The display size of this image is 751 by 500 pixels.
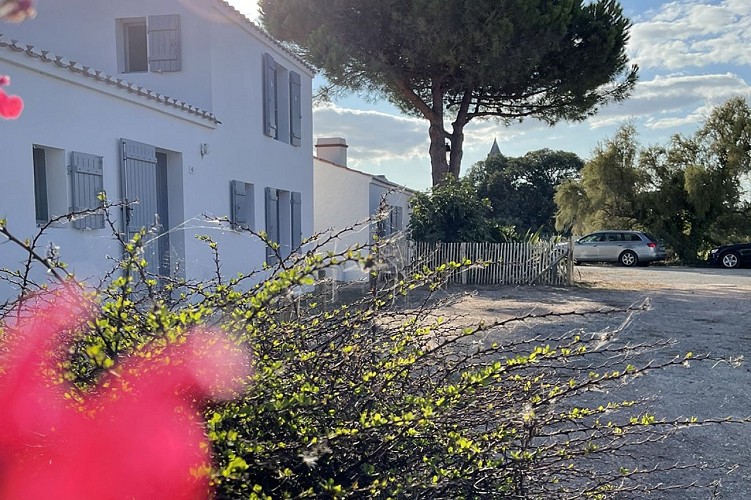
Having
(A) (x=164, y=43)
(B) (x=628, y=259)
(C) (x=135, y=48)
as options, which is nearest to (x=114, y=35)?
(C) (x=135, y=48)

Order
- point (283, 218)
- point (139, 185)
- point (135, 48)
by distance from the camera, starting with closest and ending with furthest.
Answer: point (139, 185) → point (135, 48) → point (283, 218)

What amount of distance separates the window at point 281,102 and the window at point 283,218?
39.4 inches

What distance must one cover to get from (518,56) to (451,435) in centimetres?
1383

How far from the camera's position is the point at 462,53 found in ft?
46.1

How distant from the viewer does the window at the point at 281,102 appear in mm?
9724

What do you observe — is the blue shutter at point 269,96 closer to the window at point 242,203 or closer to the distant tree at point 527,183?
the window at point 242,203

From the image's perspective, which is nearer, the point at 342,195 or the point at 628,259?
the point at 342,195

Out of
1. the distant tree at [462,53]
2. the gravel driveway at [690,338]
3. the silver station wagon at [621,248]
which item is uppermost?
the distant tree at [462,53]

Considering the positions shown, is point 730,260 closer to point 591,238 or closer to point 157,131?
point 591,238

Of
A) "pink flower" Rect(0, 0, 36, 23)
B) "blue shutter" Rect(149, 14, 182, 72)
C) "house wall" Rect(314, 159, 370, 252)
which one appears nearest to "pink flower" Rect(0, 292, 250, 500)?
"pink flower" Rect(0, 0, 36, 23)

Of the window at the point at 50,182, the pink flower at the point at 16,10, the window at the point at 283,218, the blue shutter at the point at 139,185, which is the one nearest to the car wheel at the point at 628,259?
the window at the point at 283,218

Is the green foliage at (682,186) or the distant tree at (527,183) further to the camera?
the distant tree at (527,183)

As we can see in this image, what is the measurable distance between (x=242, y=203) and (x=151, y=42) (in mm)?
2540

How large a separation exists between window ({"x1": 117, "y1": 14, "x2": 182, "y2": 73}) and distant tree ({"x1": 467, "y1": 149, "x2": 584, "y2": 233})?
30.4 metres
